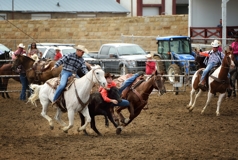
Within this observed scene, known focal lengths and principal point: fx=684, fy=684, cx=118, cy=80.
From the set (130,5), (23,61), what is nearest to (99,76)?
(23,61)

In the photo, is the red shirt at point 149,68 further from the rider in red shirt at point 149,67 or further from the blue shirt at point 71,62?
the blue shirt at point 71,62

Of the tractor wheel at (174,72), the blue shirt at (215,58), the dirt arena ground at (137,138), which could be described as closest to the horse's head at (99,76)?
the dirt arena ground at (137,138)

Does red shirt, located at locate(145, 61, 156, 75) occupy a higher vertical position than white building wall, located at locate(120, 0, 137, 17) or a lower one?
lower

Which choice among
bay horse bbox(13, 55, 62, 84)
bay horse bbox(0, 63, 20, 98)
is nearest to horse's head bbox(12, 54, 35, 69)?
bay horse bbox(13, 55, 62, 84)

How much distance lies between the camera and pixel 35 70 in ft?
73.1

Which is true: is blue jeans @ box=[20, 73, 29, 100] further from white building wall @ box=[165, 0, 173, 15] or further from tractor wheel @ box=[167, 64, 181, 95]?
white building wall @ box=[165, 0, 173, 15]

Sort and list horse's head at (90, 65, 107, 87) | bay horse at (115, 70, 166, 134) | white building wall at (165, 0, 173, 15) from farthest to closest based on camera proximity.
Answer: white building wall at (165, 0, 173, 15), bay horse at (115, 70, 166, 134), horse's head at (90, 65, 107, 87)

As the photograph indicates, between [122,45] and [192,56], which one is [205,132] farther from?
[122,45]

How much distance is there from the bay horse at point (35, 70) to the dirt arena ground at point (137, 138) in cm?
245

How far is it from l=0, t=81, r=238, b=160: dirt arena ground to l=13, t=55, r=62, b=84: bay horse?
96.5 inches

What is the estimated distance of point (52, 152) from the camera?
12.2 meters

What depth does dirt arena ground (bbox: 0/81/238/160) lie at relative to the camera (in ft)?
39.1

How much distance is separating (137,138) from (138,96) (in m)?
1.80

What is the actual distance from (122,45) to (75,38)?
10.8 metres
